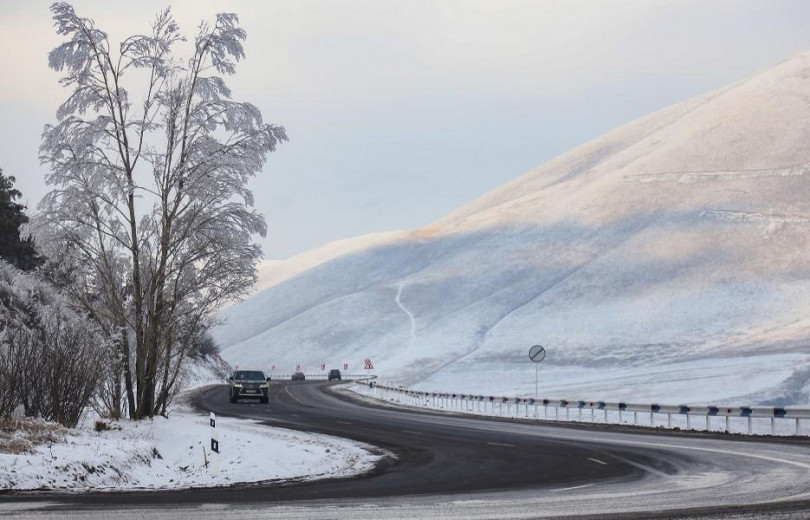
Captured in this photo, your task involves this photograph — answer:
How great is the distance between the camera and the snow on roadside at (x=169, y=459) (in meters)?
17.6

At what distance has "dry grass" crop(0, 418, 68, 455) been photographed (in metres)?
18.5

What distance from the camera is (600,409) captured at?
47.2 metres

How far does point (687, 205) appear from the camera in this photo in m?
159

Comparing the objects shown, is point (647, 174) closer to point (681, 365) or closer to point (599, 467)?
point (681, 365)

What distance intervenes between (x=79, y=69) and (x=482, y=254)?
481ft

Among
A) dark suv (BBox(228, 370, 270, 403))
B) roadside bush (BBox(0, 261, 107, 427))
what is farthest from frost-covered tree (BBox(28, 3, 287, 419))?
dark suv (BBox(228, 370, 270, 403))

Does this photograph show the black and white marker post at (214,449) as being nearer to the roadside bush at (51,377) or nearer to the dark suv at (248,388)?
the roadside bush at (51,377)

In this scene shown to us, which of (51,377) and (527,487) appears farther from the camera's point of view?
(51,377)

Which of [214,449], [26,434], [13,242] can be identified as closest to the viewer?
[26,434]

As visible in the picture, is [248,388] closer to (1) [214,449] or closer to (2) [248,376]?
(2) [248,376]

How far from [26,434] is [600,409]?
3110 centimetres

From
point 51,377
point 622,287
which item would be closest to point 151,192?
point 51,377

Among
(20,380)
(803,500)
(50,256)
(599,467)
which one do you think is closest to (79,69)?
(50,256)

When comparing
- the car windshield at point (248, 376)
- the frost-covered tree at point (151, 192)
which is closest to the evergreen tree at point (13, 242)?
the car windshield at point (248, 376)
